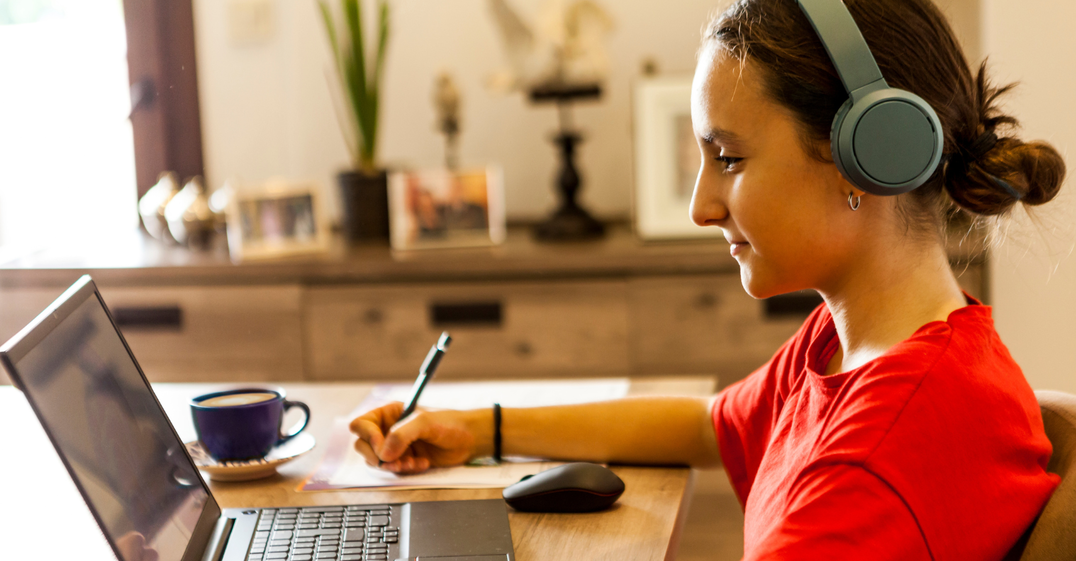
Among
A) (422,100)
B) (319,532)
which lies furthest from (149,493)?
(422,100)

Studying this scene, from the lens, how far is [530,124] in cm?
243

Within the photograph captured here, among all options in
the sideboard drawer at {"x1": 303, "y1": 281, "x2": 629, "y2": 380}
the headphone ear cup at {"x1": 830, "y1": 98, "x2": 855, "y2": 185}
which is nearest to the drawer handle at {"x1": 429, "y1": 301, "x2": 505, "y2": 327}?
the sideboard drawer at {"x1": 303, "y1": 281, "x2": 629, "y2": 380}

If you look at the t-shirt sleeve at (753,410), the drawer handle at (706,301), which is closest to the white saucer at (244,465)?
the t-shirt sleeve at (753,410)

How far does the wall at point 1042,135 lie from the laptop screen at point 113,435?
1.53 meters

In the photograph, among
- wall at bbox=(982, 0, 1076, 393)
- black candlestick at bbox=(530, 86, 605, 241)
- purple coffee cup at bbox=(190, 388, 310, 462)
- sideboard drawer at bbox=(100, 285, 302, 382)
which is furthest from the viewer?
black candlestick at bbox=(530, 86, 605, 241)

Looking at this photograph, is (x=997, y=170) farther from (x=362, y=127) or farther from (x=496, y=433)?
(x=362, y=127)

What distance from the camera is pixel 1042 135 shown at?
5.72 feet

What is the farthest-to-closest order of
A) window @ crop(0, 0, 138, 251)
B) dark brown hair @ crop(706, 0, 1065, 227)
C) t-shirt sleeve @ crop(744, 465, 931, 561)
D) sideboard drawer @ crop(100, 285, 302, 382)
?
window @ crop(0, 0, 138, 251), sideboard drawer @ crop(100, 285, 302, 382), dark brown hair @ crop(706, 0, 1065, 227), t-shirt sleeve @ crop(744, 465, 931, 561)

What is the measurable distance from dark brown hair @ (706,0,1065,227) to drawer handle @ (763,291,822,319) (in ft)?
3.73

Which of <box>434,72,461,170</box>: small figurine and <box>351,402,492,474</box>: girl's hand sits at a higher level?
<box>434,72,461,170</box>: small figurine

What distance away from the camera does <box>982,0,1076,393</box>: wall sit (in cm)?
177

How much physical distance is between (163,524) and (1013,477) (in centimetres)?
62

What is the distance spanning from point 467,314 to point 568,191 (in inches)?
17.0

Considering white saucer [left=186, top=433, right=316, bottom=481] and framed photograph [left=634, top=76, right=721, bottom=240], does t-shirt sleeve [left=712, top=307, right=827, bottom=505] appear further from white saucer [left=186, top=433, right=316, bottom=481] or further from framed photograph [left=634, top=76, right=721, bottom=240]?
framed photograph [left=634, top=76, right=721, bottom=240]
